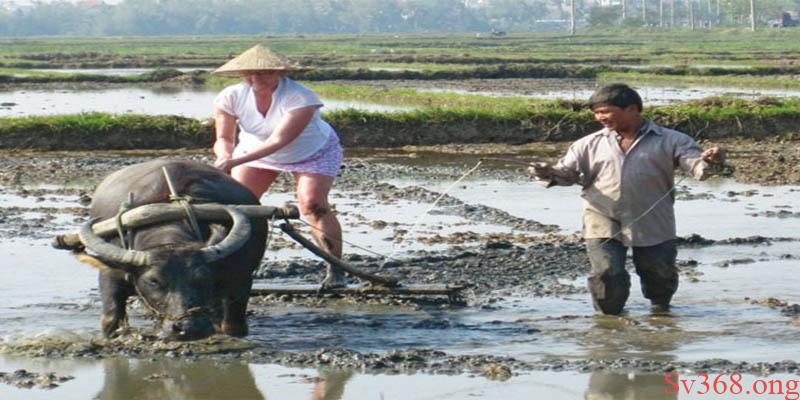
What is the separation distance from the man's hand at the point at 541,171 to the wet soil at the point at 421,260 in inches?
29.6

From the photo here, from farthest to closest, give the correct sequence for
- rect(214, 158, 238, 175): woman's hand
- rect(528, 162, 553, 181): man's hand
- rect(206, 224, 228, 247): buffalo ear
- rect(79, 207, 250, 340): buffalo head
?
rect(214, 158, 238, 175): woman's hand → rect(528, 162, 553, 181): man's hand → rect(206, 224, 228, 247): buffalo ear → rect(79, 207, 250, 340): buffalo head

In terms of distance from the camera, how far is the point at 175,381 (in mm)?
5793

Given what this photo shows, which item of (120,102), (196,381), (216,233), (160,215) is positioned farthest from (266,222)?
(120,102)

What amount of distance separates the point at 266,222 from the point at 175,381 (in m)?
1.13

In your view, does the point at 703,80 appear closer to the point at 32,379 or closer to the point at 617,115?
the point at 617,115

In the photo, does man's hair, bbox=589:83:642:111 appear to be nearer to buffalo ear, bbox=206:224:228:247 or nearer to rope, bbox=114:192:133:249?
buffalo ear, bbox=206:224:228:247

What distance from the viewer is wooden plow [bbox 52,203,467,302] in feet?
20.5

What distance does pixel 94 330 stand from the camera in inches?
271

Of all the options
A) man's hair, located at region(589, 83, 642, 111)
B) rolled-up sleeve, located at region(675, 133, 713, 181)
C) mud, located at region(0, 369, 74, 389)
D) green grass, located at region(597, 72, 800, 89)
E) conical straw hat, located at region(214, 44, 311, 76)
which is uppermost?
conical straw hat, located at region(214, 44, 311, 76)

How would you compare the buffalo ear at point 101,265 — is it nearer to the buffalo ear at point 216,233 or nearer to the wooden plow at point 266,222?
the wooden plow at point 266,222

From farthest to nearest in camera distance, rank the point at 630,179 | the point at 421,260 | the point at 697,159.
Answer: the point at 421,260, the point at 630,179, the point at 697,159

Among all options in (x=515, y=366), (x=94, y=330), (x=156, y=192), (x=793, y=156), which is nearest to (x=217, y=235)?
(x=156, y=192)

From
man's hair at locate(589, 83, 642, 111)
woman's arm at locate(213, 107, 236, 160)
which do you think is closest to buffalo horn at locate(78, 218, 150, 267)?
woman's arm at locate(213, 107, 236, 160)

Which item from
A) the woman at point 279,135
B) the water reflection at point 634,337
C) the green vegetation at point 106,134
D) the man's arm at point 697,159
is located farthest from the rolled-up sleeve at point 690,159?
the green vegetation at point 106,134
